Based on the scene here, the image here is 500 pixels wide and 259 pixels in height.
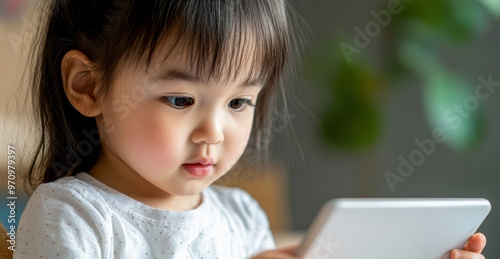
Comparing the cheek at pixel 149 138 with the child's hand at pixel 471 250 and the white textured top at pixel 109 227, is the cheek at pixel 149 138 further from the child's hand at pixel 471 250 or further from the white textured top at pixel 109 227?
the child's hand at pixel 471 250

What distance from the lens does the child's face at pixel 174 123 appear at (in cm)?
80

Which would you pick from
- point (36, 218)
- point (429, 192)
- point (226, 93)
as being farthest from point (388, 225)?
point (429, 192)

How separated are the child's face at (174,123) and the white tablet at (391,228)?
7.9 inches

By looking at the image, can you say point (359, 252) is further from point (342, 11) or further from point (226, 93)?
point (342, 11)

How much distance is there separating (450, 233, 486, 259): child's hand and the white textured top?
0.96 ft

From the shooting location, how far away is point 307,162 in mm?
2441

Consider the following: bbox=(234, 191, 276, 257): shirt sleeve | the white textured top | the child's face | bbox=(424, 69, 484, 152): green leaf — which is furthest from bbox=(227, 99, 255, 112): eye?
bbox=(424, 69, 484, 152): green leaf

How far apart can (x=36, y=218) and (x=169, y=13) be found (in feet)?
0.87

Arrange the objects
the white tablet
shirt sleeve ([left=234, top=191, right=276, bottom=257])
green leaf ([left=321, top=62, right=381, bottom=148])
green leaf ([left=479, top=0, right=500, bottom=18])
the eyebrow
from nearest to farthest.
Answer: the white tablet < the eyebrow < shirt sleeve ([left=234, top=191, right=276, bottom=257]) < green leaf ([left=479, top=0, right=500, bottom=18]) < green leaf ([left=321, top=62, right=381, bottom=148])

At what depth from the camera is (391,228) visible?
0.73m

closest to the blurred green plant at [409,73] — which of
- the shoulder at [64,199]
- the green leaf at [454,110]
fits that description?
the green leaf at [454,110]

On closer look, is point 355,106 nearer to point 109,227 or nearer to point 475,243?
point 475,243

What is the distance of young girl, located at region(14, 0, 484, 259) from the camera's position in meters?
0.79

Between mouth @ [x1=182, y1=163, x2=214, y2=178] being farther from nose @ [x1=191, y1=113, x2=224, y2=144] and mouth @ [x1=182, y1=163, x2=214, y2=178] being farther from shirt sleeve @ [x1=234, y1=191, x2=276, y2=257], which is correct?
shirt sleeve @ [x1=234, y1=191, x2=276, y2=257]
